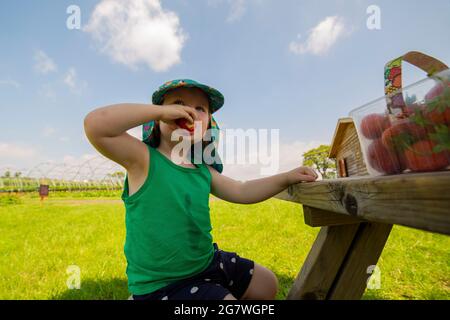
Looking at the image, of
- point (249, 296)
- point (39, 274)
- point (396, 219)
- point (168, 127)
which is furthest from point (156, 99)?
point (39, 274)

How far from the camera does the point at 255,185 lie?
4.90 feet

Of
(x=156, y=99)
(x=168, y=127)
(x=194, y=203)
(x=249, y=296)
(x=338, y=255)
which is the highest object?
(x=156, y=99)

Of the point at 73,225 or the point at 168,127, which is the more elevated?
the point at 168,127

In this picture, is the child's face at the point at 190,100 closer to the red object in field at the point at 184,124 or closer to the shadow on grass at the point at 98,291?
the red object in field at the point at 184,124

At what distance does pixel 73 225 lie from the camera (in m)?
5.35

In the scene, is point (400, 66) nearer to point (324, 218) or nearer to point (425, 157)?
point (425, 157)

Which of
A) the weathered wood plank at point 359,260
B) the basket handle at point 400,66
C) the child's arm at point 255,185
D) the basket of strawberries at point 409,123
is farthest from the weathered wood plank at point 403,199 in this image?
the weathered wood plank at point 359,260

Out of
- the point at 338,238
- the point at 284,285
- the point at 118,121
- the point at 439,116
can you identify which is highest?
the point at 118,121

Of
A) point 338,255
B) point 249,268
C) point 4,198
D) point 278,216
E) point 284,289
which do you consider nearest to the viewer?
point 338,255

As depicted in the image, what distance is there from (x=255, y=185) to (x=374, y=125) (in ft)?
2.57

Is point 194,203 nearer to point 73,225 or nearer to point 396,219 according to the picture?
point 396,219

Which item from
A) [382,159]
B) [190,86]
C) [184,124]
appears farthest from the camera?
[190,86]

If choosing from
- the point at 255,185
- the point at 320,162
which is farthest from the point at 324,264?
the point at 320,162
